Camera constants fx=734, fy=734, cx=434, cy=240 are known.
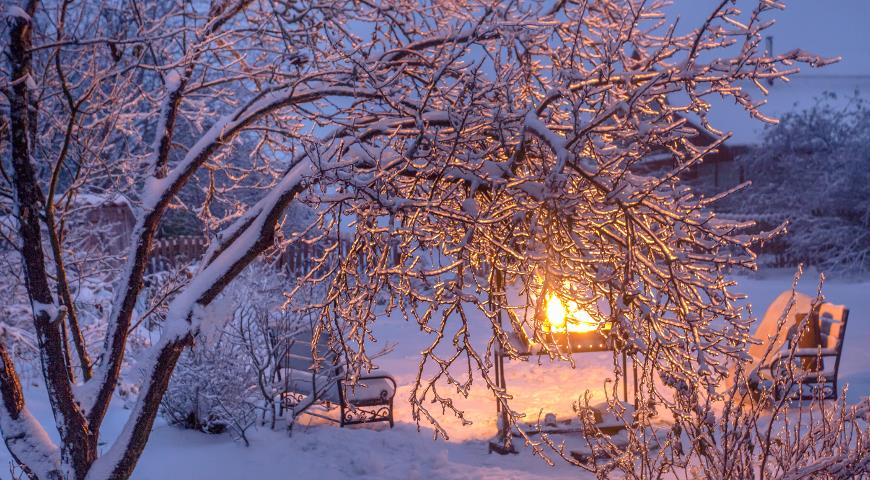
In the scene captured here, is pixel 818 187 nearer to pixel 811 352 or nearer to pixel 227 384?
pixel 811 352

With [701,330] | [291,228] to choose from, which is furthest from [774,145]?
[701,330]

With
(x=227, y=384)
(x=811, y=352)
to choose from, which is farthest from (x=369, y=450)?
(x=811, y=352)

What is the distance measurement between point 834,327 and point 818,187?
39.8 ft

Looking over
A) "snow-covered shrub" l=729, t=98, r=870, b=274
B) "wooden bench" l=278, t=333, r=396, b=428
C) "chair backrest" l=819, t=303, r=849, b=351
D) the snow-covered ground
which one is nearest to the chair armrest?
"chair backrest" l=819, t=303, r=849, b=351

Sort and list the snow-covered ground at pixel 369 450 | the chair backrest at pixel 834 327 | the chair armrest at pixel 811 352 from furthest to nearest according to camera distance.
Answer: the chair backrest at pixel 834 327 < the chair armrest at pixel 811 352 < the snow-covered ground at pixel 369 450

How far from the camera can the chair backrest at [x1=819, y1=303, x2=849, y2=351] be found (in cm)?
777

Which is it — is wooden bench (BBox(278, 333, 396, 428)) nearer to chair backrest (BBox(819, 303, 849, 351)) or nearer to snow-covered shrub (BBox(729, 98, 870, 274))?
chair backrest (BBox(819, 303, 849, 351))

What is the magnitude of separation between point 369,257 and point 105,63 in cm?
617

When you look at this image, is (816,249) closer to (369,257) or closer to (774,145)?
(774,145)

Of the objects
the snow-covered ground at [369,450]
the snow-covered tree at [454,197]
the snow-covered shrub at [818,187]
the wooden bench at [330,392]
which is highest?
the snow-covered shrub at [818,187]

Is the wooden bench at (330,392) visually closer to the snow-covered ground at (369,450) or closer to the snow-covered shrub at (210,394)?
the snow-covered ground at (369,450)

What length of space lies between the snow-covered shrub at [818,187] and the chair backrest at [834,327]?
34.8ft

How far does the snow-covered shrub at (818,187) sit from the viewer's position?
17.9 m

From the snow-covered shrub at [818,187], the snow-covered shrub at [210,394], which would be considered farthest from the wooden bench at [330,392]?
the snow-covered shrub at [818,187]
